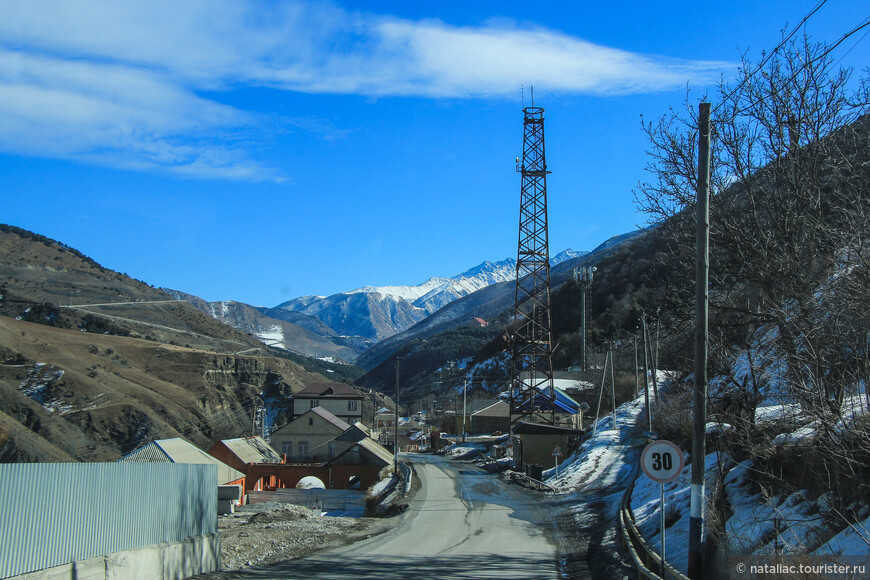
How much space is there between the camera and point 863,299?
9.42 meters

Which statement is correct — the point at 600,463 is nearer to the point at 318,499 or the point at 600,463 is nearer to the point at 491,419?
the point at 318,499

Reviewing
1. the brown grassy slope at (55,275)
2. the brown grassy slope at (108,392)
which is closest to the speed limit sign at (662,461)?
the brown grassy slope at (108,392)

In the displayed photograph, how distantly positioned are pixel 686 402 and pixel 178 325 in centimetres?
13235

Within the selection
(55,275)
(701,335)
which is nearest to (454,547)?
(701,335)

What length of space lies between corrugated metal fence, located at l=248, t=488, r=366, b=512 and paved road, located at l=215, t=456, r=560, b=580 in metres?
9.66

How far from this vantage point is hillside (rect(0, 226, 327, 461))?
61.1 metres

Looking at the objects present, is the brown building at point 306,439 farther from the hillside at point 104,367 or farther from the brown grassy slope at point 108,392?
the brown grassy slope at point 108,392

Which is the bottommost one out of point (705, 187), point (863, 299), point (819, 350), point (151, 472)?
point (151, 472)

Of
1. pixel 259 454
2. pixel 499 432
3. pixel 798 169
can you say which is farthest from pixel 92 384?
pixel 798 169

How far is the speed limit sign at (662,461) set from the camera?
34.2ft

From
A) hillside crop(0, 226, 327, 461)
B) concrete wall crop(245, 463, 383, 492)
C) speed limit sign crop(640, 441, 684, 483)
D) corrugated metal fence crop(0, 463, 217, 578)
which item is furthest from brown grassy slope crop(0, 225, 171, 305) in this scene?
speed limit sign crop(640, 441, 684, 483)

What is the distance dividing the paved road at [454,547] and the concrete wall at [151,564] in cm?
95

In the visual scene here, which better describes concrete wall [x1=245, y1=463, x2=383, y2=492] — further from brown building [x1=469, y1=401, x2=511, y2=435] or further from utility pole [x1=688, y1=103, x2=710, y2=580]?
utility pole [x1=688, y1=103, x2=710, y2=580]

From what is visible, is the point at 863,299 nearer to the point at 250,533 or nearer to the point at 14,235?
the point at 250,533
